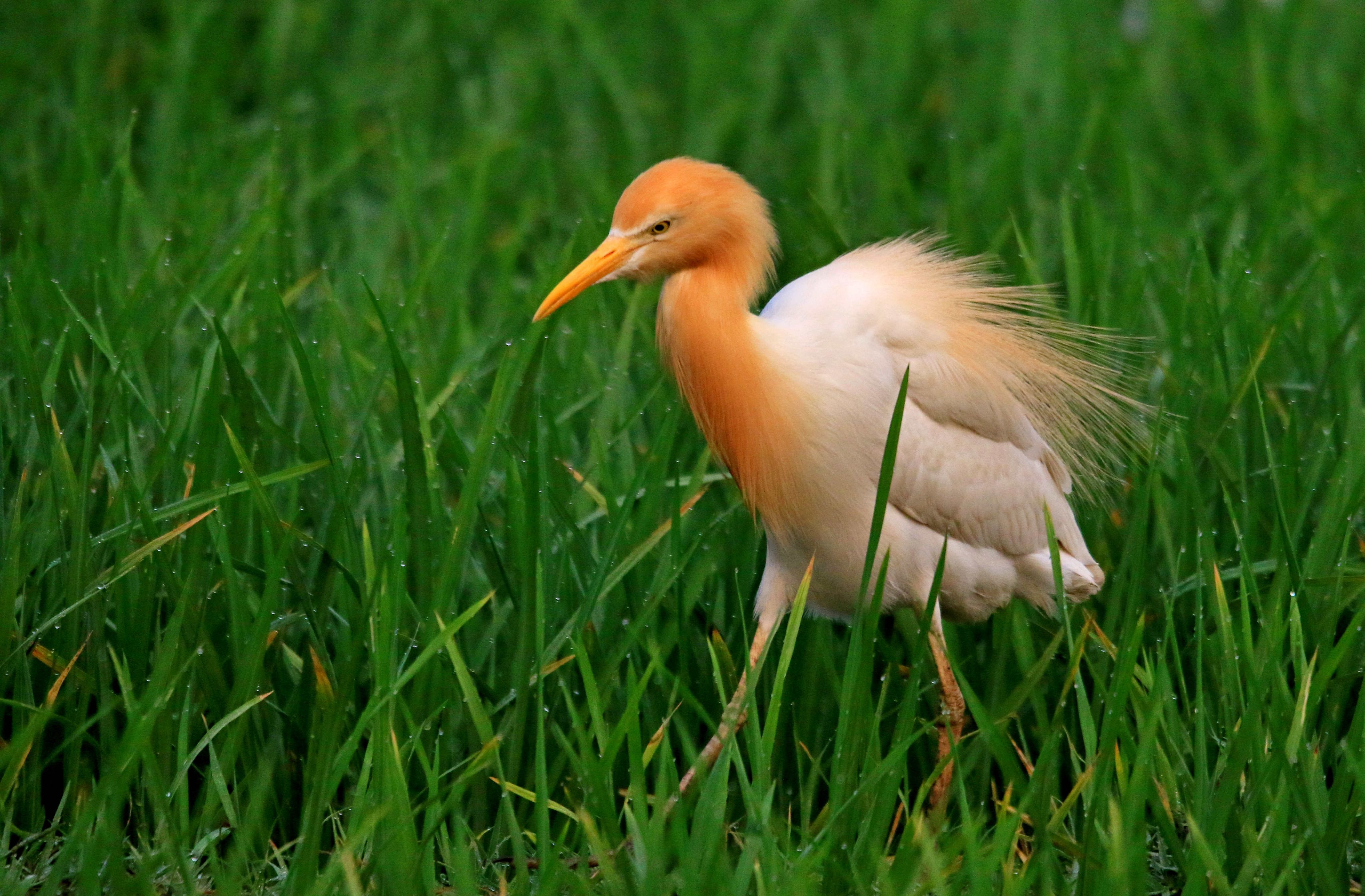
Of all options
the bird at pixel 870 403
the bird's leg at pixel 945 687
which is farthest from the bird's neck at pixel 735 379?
the bird's leg at pixel 945 687

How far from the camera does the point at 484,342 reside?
3.07 meters

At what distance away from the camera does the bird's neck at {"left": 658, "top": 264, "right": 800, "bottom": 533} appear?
7.55 ft

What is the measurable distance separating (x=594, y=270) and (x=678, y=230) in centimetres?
14

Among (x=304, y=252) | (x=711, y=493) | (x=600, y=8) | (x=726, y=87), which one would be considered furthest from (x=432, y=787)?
(x=600, y=8)

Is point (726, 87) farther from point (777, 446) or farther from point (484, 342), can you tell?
point (777, 446)

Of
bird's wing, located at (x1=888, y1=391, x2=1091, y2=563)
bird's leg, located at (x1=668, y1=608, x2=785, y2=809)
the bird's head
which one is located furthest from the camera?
bird's wing, located at (x1=888, y1=391, x2=1091, y2=563)

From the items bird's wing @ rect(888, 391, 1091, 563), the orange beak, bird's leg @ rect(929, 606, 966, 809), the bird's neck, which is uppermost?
the orange beak

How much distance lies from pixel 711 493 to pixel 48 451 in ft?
3.94

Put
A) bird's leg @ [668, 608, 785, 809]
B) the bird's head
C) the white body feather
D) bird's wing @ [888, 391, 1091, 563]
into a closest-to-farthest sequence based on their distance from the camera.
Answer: bird's leg @ [668, 608, 785, 809], the bird's head, the white body feather, bird's wing @ [888, 391, 1091, 563]

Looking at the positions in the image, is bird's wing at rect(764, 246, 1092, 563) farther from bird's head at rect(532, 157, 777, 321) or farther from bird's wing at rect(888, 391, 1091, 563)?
bird's head at rect(532, 157, 777, 321)

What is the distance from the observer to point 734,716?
2131 mm

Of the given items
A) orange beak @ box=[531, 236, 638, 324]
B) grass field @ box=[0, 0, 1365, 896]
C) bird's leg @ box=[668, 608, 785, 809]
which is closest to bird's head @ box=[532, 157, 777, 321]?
orange beak @ box=[531, 236, 638, 324]

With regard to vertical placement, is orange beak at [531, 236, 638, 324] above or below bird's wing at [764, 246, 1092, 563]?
above

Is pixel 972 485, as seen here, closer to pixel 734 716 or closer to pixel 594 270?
pixel 734 716
